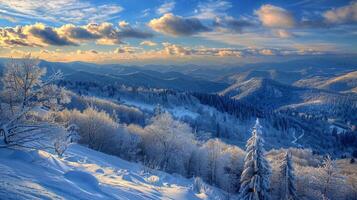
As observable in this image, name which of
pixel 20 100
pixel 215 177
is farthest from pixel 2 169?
pixel 215 177

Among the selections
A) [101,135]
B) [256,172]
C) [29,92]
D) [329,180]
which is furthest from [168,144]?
[29,92]

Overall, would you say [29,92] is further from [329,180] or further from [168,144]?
[329,180]

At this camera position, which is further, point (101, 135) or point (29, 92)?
point (101, 135)

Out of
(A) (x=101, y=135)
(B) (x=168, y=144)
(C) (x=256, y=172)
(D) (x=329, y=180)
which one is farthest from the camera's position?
(B) (x=168, y=144)

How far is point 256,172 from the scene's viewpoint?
31.4 m

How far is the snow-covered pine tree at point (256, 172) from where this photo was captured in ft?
101

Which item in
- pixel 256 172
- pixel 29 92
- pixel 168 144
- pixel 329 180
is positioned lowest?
pixel 329 180

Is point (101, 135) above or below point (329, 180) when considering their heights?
above

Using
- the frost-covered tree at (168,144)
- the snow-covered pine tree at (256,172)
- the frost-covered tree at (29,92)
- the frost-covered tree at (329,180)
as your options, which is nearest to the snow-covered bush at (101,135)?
the frost-covered tree at (168,144)

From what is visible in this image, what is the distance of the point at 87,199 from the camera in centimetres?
1038

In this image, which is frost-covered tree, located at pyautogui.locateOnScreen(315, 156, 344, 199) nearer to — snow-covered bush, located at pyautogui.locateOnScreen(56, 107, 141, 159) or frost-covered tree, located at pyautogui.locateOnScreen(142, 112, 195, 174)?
frost-covered tree, located at pyautogui.locateOnScreen(142, 112, 195, 174)

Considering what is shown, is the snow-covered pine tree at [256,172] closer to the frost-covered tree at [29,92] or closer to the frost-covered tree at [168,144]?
the frost-covered tree at [168,144]

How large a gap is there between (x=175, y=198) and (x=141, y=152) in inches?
1574

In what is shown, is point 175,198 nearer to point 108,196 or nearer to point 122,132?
point 108,196
